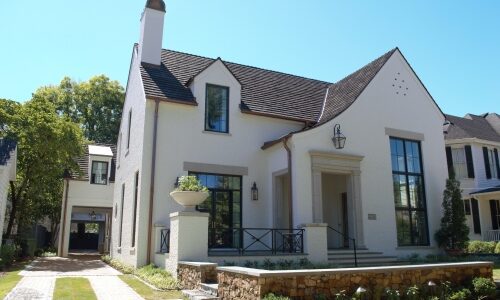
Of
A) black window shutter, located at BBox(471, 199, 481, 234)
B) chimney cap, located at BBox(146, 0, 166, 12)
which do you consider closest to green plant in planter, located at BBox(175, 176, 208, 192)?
chimney cap, located at BBox(146, 0, 166, 12)

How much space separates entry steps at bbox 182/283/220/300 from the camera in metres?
8.87

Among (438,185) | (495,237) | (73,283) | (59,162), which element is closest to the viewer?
(73,283)

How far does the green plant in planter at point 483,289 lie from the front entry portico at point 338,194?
581 centimetres

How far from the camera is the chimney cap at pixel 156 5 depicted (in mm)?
18016

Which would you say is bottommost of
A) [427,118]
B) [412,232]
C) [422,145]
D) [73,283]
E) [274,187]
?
[73,283]

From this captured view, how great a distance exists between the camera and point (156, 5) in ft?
59.5

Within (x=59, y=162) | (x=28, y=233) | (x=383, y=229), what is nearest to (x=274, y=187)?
(x=383, y=229)

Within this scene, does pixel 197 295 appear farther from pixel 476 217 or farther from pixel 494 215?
pixel 494 215

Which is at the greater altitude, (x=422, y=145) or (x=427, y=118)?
(x=427, y=118)

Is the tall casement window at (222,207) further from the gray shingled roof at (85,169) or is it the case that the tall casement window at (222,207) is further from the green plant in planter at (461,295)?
the gray shingled roof at (85,169)

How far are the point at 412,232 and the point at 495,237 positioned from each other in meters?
11.0

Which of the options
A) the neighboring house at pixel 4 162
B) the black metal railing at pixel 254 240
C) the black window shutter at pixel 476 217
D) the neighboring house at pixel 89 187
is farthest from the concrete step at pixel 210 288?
the black window shutter at pixel 476 217

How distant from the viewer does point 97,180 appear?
26.9 m

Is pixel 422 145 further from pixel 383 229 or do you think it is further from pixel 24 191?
pixel 24 191
